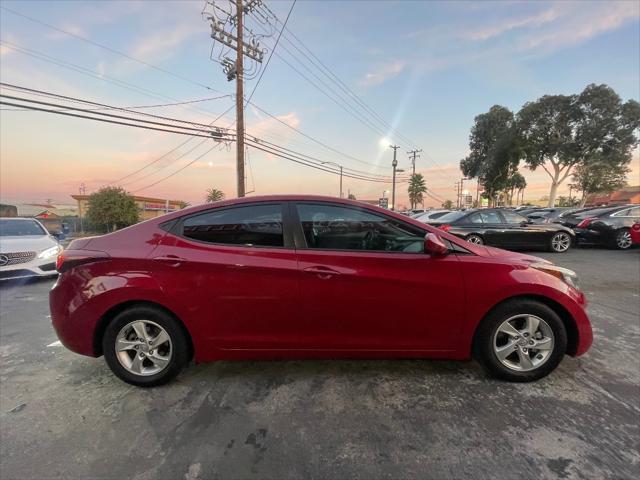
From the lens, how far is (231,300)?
2.42 meters

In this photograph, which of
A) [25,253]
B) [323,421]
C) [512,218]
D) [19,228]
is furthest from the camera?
[512,218]

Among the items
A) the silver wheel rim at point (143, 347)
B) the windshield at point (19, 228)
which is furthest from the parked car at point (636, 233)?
the windshield at point (19, 228)

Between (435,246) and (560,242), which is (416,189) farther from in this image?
(435,246)

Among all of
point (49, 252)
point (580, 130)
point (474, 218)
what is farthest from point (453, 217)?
point (580, 130)

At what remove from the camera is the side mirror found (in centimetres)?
239

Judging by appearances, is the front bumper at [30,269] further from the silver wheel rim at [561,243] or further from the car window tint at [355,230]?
the silver wheel rim at [561,243]

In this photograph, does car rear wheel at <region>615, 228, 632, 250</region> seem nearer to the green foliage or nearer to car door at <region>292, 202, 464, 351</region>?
car door at <region>292, 202, 464, 351</region>

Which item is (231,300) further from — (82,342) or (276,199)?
(82,342)

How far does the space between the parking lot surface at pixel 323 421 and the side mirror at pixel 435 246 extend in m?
1.05

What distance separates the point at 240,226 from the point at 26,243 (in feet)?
20.7

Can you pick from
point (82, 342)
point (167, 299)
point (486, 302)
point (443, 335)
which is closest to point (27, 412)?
point (82, 342)

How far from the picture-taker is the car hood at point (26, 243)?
5979 mm

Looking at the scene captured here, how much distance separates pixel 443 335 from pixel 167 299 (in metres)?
2.13

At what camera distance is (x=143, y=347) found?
8.22ft
